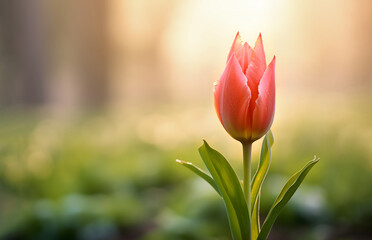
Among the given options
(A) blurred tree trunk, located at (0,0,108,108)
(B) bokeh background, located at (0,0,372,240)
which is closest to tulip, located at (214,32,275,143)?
(B) bokeh background, located at (0,0,372,240)

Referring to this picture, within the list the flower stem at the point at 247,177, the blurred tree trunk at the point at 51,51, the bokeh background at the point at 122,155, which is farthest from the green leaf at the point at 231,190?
the blurred tree trunk at the point at 51,51

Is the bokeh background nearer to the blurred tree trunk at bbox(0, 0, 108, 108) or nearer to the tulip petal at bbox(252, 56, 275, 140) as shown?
the blurred tree trunk at bbox(0, 0, 108, 108)

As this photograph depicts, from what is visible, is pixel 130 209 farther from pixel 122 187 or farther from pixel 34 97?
pixel 34 97

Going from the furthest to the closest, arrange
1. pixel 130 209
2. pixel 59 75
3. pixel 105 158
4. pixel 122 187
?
pixel 59 75
pixel 105 158
pixel 122 187
pixel 130 209

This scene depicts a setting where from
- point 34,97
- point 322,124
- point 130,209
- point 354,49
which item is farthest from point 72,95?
point 130,209

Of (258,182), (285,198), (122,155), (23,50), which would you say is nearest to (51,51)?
A: (23,50)

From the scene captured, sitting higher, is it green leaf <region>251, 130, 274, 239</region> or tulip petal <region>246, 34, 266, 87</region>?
tulip petal <region>246, 34, 266, 87</region>

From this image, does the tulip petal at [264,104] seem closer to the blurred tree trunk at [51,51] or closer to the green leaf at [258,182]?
the green leaf at [258,182]
